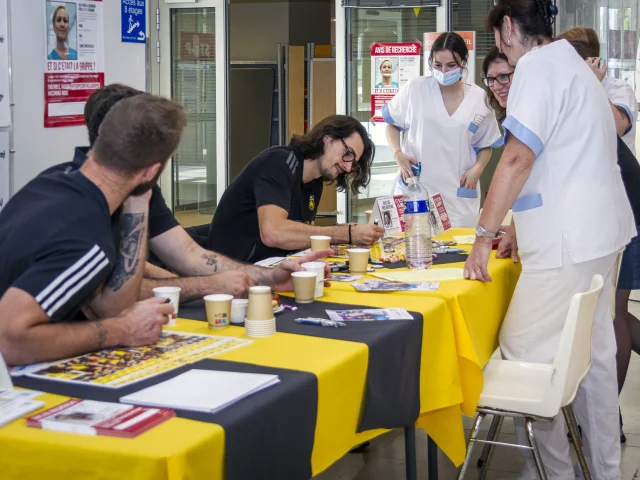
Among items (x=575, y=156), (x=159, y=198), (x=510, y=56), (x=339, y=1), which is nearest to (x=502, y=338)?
(x=575, y=156)

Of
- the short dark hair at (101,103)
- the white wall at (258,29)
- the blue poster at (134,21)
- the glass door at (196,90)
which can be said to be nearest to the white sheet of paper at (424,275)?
the short dark hair at (101,103)

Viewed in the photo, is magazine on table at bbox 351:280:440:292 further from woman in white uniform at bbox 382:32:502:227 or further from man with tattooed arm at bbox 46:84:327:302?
woman in white uniform at bbox 382:32:502:227

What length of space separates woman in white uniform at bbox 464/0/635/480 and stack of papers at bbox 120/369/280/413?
1.33 m

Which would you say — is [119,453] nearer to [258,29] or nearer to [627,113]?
[627,113]

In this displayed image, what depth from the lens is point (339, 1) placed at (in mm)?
6852

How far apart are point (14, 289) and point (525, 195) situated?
167cm

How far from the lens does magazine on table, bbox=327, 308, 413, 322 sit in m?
2.27

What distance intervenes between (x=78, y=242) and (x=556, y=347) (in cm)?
167

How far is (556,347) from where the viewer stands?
2840 millimetres

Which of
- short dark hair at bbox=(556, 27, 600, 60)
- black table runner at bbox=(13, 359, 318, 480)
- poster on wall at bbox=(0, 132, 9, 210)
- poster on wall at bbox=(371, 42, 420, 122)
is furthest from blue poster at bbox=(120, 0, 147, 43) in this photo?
black table runner at bbox=(13, 359, 318, 480)

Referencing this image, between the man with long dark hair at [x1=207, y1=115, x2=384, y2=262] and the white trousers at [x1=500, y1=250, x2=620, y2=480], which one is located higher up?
the man with long dark hair at [x1=207, y1=115, x2=384, y2=262]

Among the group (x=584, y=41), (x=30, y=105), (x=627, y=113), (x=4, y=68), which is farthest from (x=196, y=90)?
(x=627, y=113)

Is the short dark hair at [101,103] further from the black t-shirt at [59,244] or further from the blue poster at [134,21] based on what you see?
the blue poster at [134,21]

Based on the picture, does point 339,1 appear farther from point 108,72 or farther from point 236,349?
point 236,349
